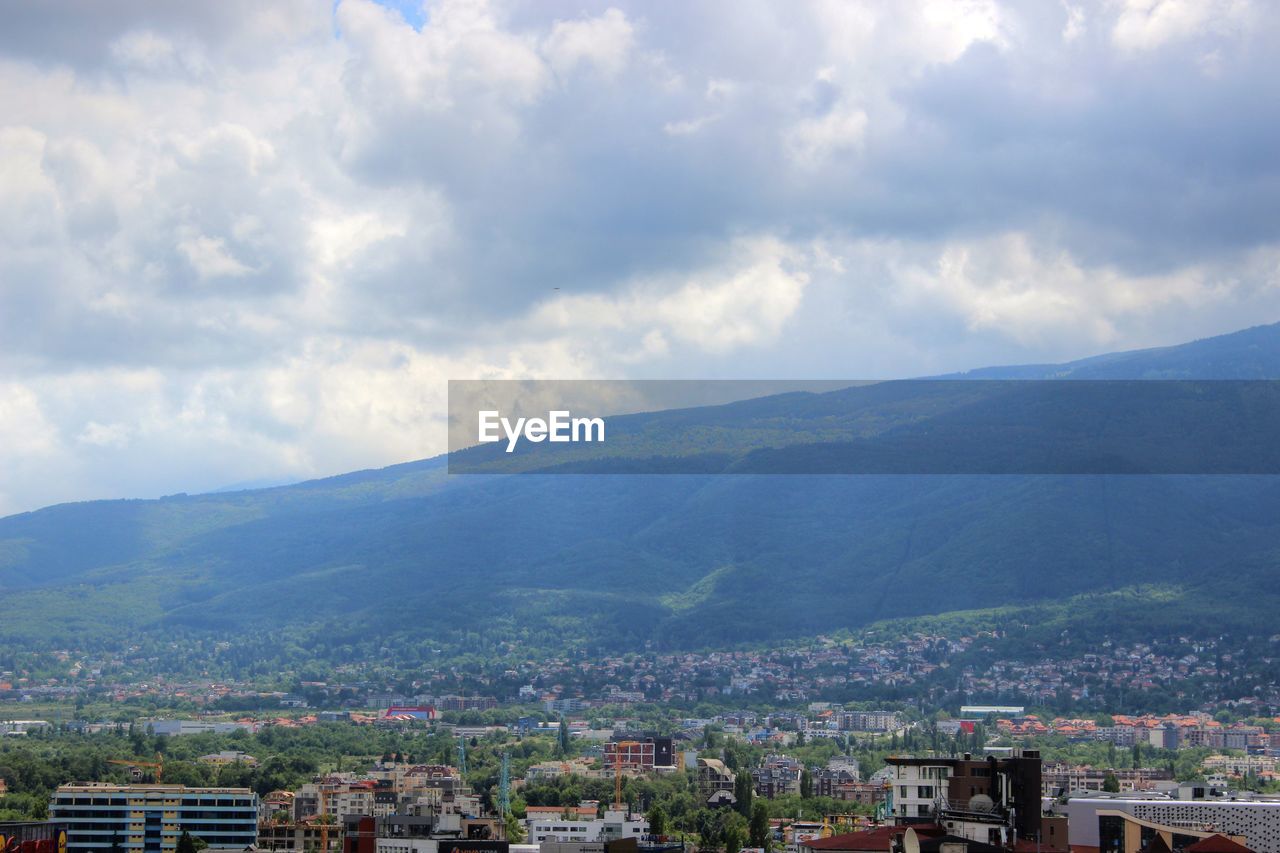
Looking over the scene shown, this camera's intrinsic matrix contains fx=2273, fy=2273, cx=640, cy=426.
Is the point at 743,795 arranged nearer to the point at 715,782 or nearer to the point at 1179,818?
the point at 715,782

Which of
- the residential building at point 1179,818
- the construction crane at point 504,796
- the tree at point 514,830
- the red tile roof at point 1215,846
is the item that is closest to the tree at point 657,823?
the tree at point 514,830

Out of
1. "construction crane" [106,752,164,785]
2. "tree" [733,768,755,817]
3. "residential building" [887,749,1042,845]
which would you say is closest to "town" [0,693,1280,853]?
"residential building" [887,749,1042,845]

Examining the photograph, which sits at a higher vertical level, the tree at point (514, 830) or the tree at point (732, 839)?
the tree at point (514, 830)

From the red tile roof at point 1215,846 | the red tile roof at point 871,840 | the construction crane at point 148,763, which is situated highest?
the red tile roof at point 871,840

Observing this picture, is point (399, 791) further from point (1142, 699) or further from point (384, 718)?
point (1142, 699)

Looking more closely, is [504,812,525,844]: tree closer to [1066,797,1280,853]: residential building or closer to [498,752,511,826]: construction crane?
[498,752,511,826]: construction crane

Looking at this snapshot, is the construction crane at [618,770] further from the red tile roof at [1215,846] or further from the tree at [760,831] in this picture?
the red tile roof at [1215,846]

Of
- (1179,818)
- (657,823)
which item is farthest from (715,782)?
(1179,818)

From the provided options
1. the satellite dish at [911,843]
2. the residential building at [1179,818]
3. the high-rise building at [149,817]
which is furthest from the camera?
the high-rise building at [149,817]
